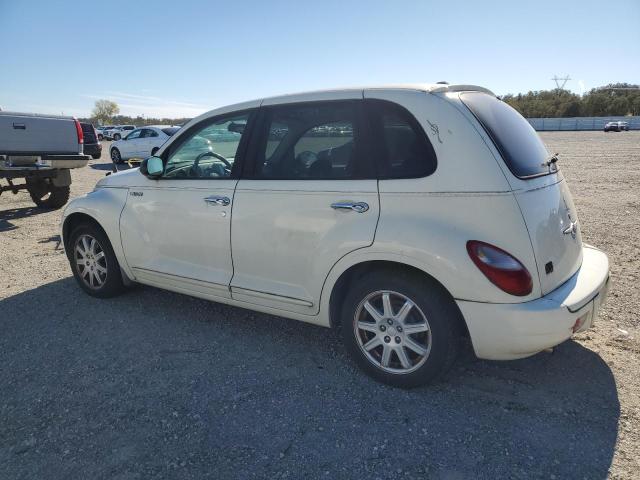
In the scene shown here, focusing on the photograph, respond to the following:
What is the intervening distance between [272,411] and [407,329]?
3.23 feet

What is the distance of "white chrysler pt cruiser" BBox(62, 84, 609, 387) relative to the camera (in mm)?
2613

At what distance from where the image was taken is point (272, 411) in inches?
112

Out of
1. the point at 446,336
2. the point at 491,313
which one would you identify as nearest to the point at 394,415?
the point at 446,336

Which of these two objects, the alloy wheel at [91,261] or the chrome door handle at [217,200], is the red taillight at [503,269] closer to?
the chrome door handle at [217,200]

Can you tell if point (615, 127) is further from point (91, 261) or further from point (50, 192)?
point (91, 261)

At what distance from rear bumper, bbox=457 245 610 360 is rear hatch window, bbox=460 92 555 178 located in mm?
770

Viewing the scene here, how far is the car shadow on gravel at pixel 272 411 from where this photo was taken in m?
2.40

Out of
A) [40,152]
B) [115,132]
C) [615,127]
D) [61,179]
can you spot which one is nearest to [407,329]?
[40,152]

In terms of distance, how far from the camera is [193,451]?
8.24 ft

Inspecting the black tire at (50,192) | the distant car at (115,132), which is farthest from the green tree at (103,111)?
the black tire at (50,192)

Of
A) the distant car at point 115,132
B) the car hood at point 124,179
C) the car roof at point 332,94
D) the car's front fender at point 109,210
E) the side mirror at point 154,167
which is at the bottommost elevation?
the car's front fender at point 109,210

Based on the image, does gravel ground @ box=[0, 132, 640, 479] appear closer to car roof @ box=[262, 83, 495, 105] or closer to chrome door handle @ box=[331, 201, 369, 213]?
chrome door handle @ box=[331, 201, 369, 213]

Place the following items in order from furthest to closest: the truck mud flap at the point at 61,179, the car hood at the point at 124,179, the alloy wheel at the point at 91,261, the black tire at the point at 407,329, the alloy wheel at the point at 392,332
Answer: the truck mud flap at the point at 61,179, the alloy wheel at the point at 91,261, the car hood at the point at 124,179, the alloy wheel at the point at 392,332, the black tire at the point at 407,329

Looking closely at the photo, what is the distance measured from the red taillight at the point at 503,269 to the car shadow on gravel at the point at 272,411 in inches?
31.8
